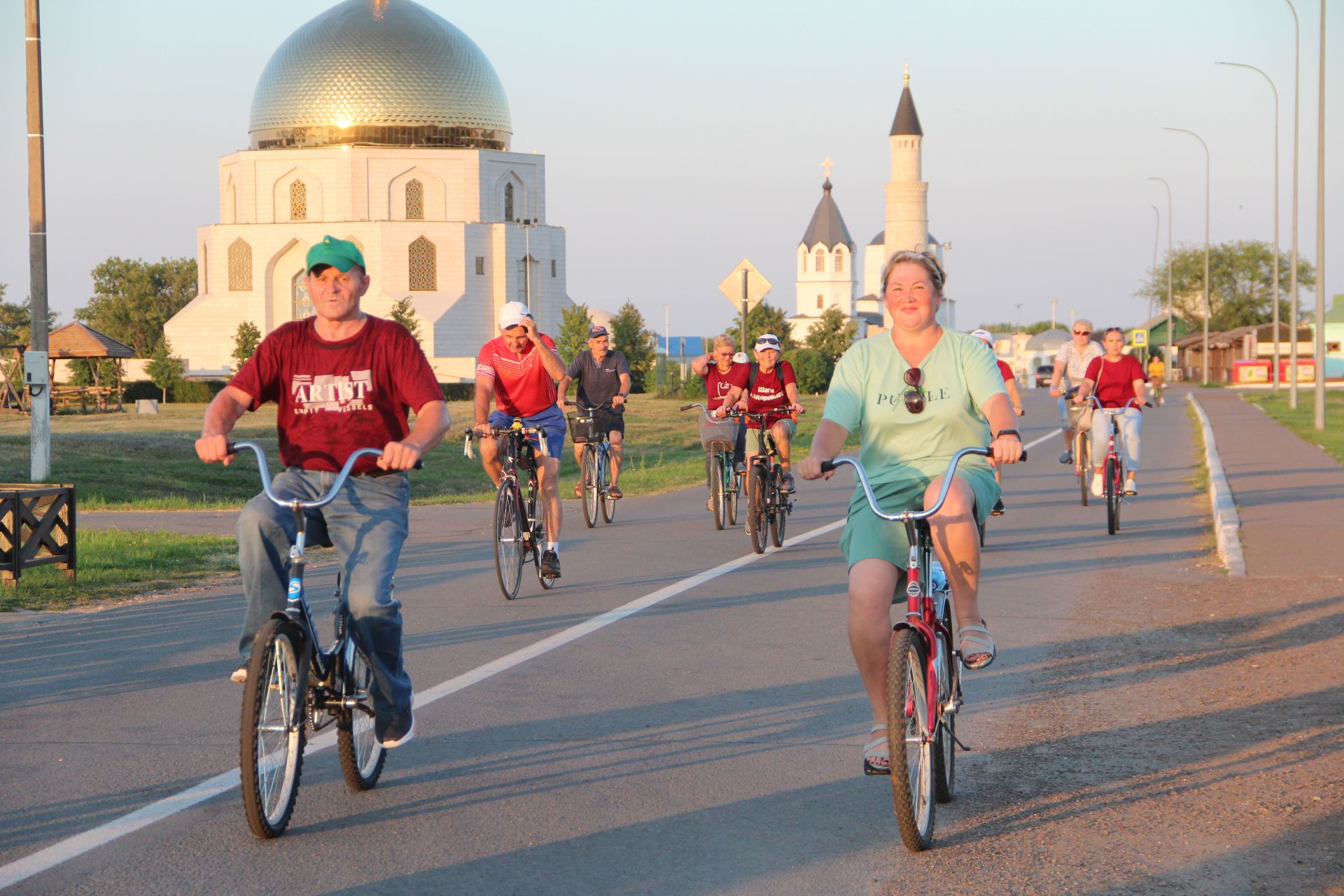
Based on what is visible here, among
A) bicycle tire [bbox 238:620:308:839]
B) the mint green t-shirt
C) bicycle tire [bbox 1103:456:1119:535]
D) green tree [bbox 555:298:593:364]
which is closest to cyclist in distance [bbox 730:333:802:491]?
bicycle tire [bbox 1103:456:1119:535]

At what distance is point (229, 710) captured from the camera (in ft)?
22.5

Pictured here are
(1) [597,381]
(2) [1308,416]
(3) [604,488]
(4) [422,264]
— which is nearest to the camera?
(3) [604,488]

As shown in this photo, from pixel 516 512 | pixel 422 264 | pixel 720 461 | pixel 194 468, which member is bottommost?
pixel 194 468

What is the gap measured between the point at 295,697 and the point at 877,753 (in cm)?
183

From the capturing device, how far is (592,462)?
15.5 m

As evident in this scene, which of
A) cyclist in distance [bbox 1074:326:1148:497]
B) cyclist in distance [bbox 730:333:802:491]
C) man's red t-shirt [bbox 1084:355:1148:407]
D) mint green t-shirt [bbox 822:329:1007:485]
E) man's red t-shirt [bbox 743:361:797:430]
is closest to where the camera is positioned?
mint green t-shirt [bbox 822:329:1007:485]

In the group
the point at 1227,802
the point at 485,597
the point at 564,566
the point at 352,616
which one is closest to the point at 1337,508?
the point at 564,566

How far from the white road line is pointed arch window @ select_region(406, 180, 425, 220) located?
77677mm

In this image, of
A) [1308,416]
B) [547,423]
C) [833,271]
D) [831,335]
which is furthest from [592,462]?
[833,271]

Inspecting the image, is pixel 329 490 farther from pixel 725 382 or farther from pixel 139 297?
pixel 139 297

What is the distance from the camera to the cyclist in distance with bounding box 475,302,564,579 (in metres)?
10.9

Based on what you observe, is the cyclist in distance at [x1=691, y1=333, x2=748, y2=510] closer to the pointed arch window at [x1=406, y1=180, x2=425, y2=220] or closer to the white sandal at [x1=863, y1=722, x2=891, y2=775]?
the white sandal at [x1=863, y1=722, x2=891, y2=775]

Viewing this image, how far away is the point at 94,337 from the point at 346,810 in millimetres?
51903

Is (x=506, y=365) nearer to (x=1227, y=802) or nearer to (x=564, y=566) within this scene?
(x=564, y=566)
